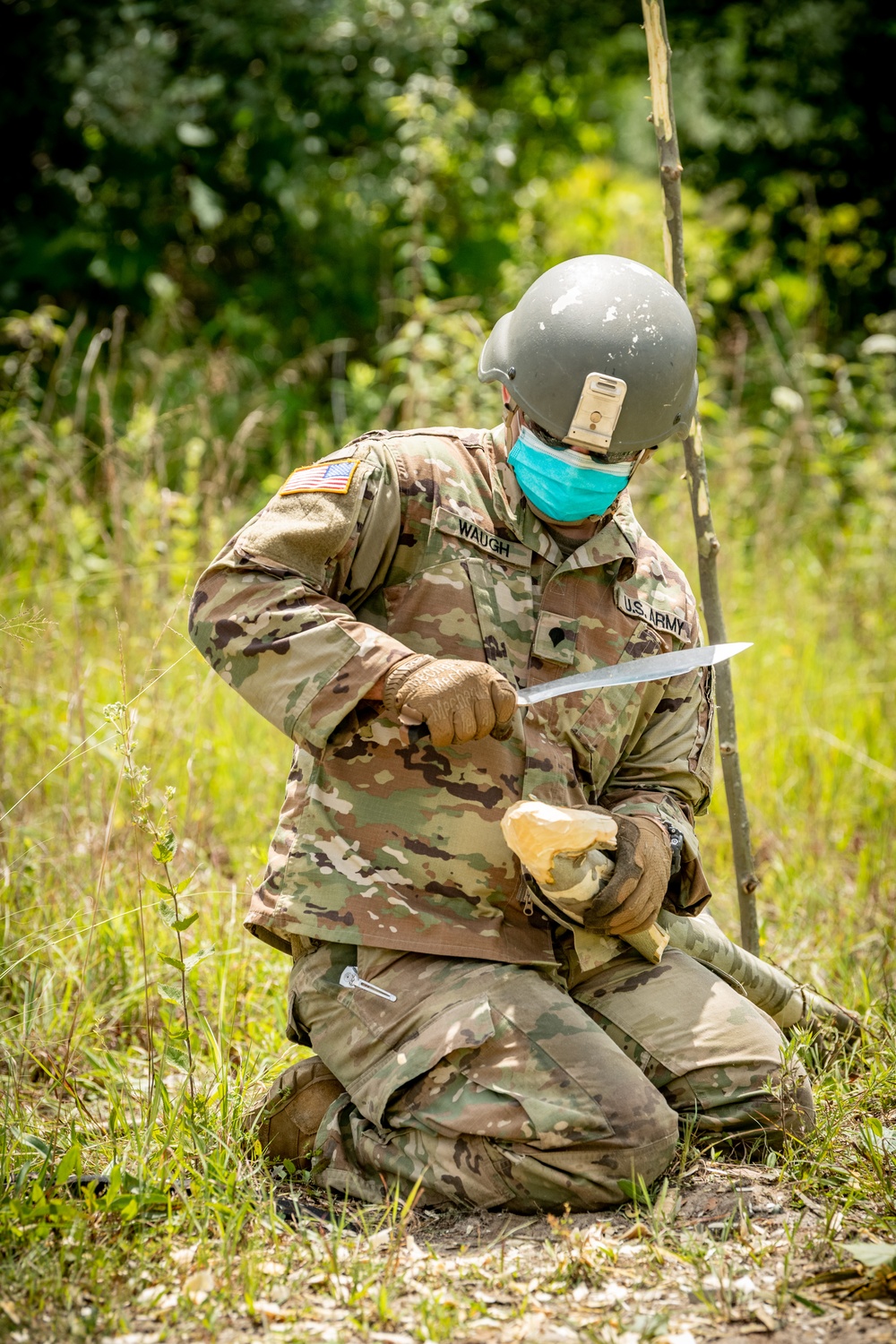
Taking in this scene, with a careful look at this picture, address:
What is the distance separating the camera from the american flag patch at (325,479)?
247 centimetres

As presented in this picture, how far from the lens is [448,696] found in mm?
2242

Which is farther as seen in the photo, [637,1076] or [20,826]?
[20,826]

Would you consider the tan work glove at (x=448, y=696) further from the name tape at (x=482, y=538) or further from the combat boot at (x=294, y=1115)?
the combat boot at (x=294, y=1115)

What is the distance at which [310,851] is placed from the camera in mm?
2520

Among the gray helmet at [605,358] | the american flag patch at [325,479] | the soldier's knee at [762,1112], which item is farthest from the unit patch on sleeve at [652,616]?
the soldier's knee at [762,1112]

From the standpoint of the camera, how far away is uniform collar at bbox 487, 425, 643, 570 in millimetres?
2658

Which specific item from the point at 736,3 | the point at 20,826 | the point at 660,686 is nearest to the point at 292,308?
the point at 736,3

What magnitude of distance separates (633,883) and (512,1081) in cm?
47

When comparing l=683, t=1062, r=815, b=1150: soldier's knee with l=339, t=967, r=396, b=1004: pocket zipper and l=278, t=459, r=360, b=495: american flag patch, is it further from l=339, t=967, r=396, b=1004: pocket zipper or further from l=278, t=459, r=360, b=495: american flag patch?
l=278, t=459, r=360, b=495: american flag patch

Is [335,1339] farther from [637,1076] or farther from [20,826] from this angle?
[20,826]

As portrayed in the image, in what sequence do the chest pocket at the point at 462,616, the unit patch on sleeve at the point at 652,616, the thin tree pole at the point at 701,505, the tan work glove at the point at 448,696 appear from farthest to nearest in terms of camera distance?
the thin tree pole at the point at 701,505 → the unit patch on sleeve at the point at 652,616 → the chest pocket at the point at 462,616 → the tan work glove at the point at 448,696

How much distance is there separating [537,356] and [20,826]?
190cm

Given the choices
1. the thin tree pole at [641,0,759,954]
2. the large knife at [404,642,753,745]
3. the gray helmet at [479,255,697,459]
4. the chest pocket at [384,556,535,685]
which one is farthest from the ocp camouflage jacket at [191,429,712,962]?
the thin tree pole at [641,0,759,954]

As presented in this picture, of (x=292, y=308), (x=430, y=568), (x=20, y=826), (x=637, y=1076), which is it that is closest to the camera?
(x=637, y=1076)
